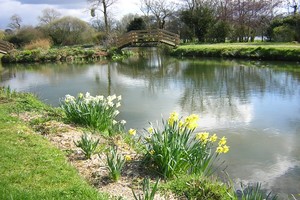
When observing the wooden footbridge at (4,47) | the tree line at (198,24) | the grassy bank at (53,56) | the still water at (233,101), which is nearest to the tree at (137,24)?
the tree line at (198,24)

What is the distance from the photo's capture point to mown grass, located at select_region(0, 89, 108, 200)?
3.96 meters

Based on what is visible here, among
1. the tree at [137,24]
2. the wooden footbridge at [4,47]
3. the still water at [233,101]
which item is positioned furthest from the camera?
the tree at [137,24]

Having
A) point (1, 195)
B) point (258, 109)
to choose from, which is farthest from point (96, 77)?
point (1, 195)

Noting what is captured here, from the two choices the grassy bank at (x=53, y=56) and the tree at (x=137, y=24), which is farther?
the tree at (x=137, y=24)

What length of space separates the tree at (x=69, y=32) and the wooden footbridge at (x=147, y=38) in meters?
12.7

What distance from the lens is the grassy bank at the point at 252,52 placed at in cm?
2148

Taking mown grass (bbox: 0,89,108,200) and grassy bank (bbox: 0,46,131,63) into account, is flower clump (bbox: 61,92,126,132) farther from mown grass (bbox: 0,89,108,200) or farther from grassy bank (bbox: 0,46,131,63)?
grassy bank (bbox: 0,46,131,63)

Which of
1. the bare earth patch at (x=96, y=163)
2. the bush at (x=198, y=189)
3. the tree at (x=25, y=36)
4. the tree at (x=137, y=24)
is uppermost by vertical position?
the tree at (x=137, y=24)

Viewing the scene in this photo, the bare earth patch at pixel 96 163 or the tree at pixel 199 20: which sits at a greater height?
the tree at pixel 199 20

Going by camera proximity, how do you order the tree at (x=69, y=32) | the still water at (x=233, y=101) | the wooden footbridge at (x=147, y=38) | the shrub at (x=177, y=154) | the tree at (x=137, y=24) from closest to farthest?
1. the shrub at (x=177, y=154)
2. the still water at (x=233, y=101)
3. the wooden footbridge at (x=147, y=38)
4. the tree at (x=69, y=32)
5. the tree at (x=137, y=24)

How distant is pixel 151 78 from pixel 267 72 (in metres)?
5.78

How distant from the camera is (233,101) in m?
11.6

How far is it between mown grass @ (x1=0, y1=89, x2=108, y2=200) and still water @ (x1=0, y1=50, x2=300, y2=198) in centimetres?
267

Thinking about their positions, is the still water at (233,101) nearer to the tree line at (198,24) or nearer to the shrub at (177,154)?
the shrub at (177,154)
